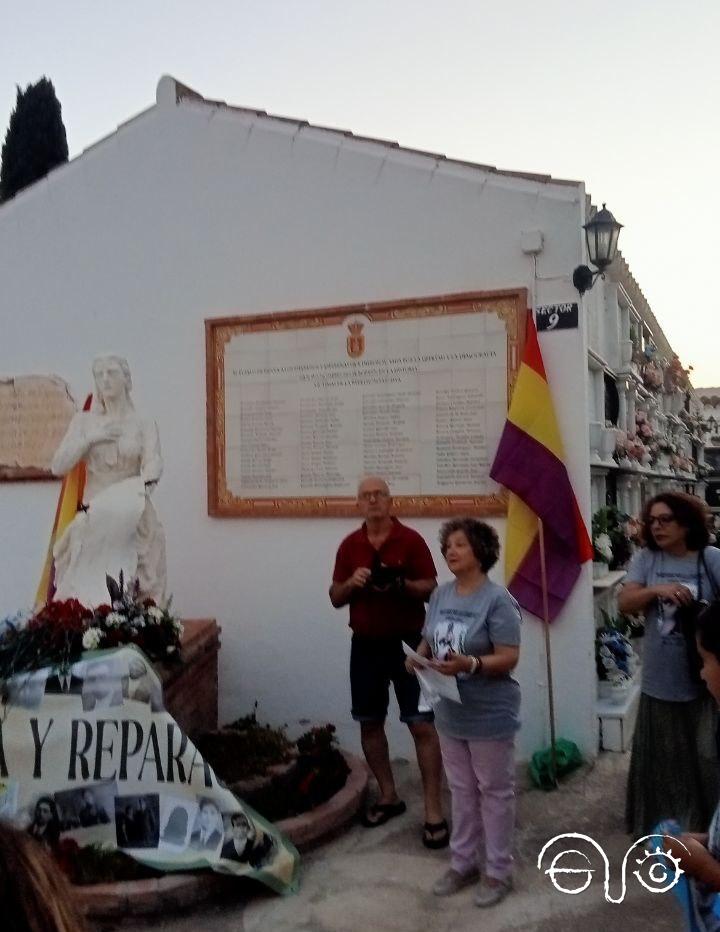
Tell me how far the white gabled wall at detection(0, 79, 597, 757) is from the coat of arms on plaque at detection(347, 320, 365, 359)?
0.64ft

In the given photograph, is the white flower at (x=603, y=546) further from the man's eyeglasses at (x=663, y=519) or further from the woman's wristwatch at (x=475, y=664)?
the woman's wristwatch at (x=475, y=664)

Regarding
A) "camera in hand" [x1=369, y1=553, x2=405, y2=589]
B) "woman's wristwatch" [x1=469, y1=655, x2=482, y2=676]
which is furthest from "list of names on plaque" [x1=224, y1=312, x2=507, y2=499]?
"woman's wristwatch" [x1=469, y1=655, x2=482, y2=676]

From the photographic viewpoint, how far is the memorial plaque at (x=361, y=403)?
5746 millimetres

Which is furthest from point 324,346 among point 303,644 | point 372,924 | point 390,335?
point 372,924

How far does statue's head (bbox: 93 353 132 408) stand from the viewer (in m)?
5.38

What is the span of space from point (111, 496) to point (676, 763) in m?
3.34

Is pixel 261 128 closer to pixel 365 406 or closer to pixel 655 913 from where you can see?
pixel 365 406

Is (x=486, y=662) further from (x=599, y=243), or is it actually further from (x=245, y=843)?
(x=599, y=243)

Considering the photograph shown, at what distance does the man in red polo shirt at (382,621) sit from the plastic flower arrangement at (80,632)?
985mm

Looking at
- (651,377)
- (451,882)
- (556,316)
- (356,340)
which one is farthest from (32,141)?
(451,882)

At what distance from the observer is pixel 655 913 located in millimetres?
3736

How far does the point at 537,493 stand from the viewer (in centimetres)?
542

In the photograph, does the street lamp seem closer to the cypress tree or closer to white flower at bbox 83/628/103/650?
white flower at bbox 83/628/103/650

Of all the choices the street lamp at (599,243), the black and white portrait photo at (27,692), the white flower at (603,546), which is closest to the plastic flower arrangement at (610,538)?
the white flower at (603,546)
